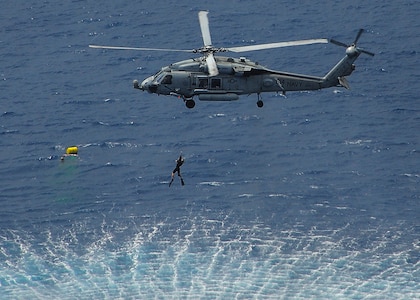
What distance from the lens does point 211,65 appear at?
136000 millimetres

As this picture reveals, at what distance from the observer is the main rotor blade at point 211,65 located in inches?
5207

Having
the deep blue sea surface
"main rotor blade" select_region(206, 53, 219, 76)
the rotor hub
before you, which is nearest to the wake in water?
the deep blue sea surface

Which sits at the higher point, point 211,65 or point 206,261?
point 211,65

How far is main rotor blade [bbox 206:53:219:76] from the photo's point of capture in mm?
132250

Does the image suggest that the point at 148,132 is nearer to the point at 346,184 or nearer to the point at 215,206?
the point at 215,206

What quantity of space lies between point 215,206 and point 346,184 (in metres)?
21.3

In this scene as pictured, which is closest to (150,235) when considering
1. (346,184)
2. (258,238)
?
(258,238)

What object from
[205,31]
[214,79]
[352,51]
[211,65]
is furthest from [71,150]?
[352,51]

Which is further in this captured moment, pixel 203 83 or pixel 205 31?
pixel 205 31

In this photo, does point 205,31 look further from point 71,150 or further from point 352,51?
point 71,150

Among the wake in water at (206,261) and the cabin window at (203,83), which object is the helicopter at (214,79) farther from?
the wake in water at (206,261)

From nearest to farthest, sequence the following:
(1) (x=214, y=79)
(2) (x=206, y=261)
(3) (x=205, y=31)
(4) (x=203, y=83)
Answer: (1) (x=214, y=79)
(4) (x=203, y=83)
(3) (x=205, y=31)
(2) (x=206, y=261)

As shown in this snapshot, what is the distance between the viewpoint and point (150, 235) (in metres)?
181

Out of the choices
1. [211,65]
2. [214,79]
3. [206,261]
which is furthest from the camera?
[206,261]
